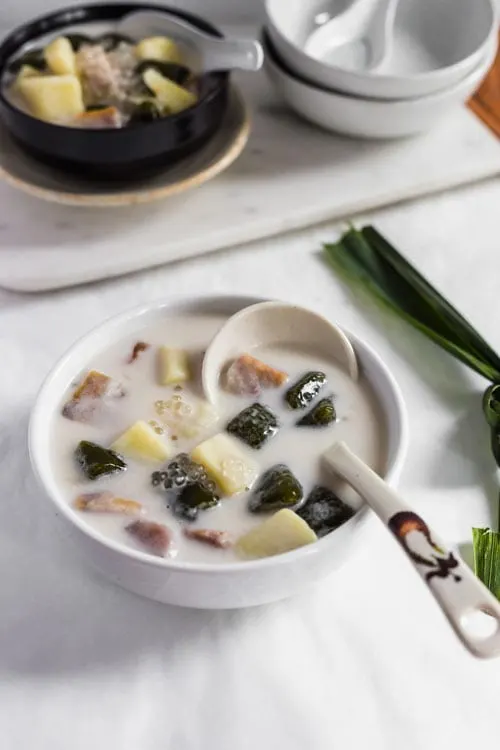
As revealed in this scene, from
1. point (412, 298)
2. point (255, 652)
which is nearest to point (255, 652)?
point (255, 652)

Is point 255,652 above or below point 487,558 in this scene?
below

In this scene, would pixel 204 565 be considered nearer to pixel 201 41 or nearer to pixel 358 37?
pixel 201 41

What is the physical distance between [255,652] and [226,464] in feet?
0.55

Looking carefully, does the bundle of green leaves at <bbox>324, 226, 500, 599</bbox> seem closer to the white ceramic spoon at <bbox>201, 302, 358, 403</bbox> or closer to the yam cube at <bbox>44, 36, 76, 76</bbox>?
the white ceramic spoon at <bbox>201, 302, 358, 403</bbox>

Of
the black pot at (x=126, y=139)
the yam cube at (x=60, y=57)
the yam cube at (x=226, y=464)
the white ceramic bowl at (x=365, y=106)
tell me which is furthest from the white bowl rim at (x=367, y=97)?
the yam cube at (x=226, y=464)

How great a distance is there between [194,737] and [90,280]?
2.02ft

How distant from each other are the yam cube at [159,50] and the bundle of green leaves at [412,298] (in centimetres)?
37

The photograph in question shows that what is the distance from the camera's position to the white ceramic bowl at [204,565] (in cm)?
76

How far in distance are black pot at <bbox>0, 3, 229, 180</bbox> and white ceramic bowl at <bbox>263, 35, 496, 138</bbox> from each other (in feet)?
0.35

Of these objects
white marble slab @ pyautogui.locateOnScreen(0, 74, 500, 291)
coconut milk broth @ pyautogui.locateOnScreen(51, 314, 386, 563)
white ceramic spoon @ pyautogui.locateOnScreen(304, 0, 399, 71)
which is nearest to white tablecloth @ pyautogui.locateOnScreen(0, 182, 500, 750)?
coconut milk broth @ pyautogui.locateOnScreen(51, 314, 386, 563)

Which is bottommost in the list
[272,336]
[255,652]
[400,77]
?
[255,652]

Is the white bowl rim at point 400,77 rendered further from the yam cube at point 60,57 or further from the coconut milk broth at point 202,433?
the coconut milk broth at point 202,433

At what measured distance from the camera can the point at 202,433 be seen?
91cm

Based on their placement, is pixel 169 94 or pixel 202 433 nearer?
pixel 202 433
